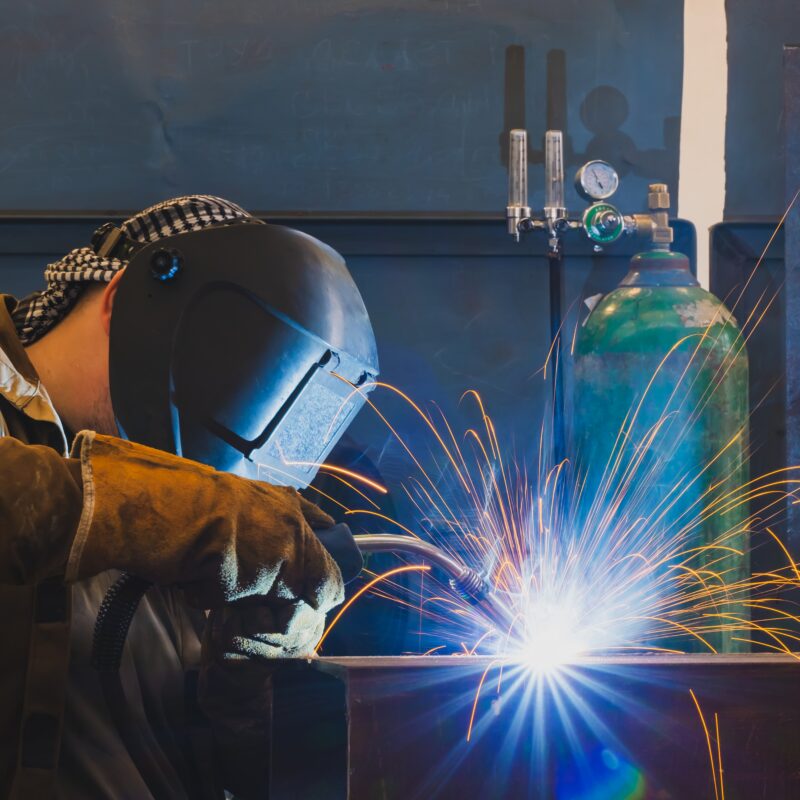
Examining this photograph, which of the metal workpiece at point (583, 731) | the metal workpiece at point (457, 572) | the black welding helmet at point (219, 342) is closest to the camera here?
the metal workpiece at point (583, 731)

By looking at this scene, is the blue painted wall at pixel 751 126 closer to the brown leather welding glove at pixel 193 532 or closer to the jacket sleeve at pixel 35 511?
the brown leather welding glove at pixel 193 532

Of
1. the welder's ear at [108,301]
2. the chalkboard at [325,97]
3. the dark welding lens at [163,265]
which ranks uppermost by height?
the chalkboard at [325,97]

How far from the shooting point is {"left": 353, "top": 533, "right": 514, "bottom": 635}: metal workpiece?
1452 millimetres

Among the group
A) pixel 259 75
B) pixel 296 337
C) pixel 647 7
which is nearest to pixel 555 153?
pixel 647 7

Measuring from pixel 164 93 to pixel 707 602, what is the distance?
6.86 ft

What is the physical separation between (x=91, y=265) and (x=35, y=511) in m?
0.73

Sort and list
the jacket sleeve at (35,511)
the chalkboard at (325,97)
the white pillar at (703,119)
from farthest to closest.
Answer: the white pillar at (703,119)
the chalkboard at (325,97)
the jacket sleeve at (35,511)

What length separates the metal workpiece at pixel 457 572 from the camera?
145 cm

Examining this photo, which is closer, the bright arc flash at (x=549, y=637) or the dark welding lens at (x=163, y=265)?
the bright arc flash at (x=549, y=637)

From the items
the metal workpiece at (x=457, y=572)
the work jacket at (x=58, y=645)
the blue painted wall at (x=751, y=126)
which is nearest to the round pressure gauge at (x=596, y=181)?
the blue painted wall at (x=751, y=126)

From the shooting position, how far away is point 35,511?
1.09 meters

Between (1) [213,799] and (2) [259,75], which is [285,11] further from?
(1) [213,799]

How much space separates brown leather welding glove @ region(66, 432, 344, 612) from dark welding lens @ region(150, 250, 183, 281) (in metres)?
0.47

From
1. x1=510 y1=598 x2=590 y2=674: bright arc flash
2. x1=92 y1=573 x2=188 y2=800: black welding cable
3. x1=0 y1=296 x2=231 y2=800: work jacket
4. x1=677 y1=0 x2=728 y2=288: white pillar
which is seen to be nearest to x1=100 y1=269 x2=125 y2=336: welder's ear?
x1=0 y1=296 x2=231 y2=800: work jacket
